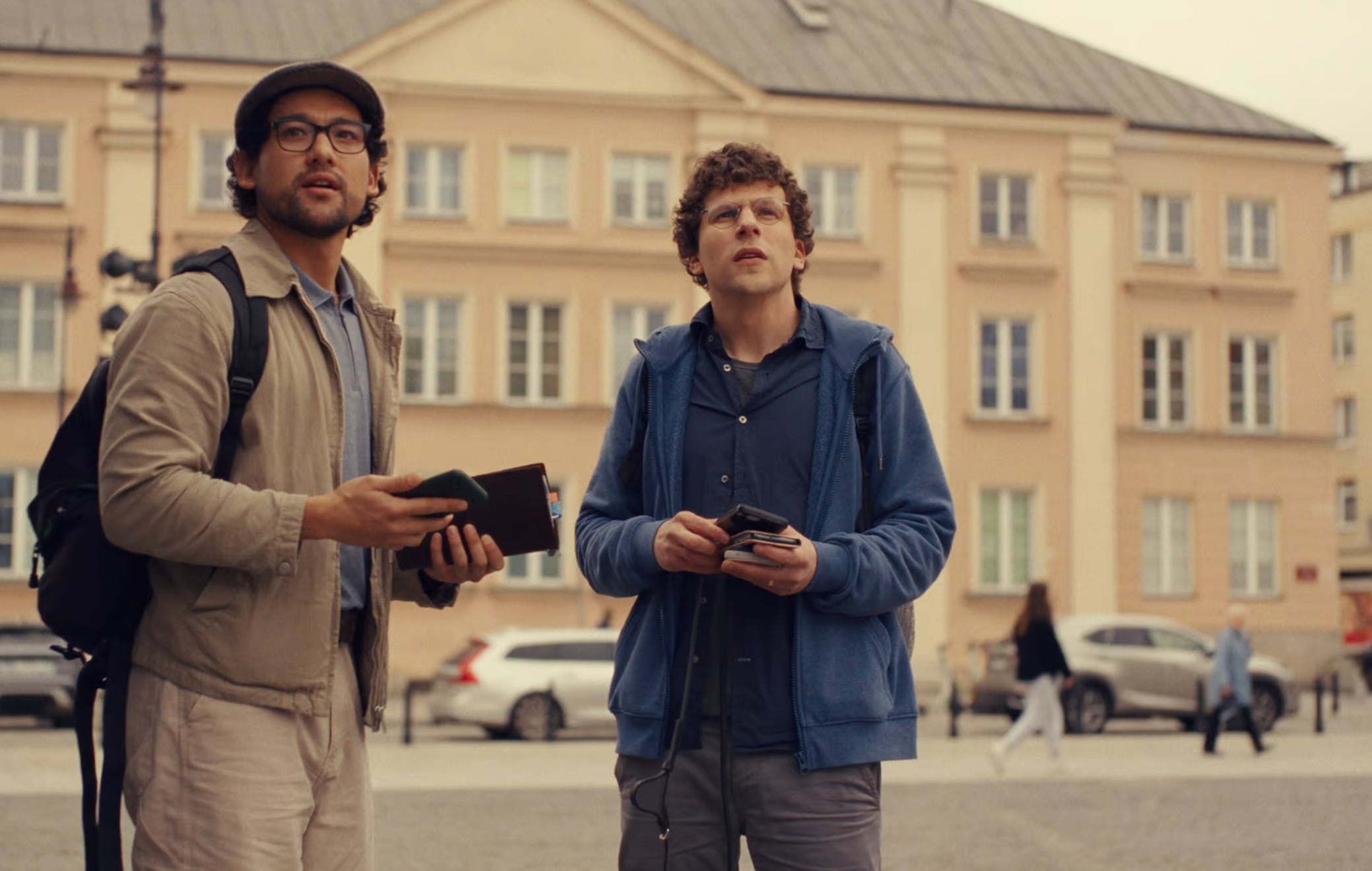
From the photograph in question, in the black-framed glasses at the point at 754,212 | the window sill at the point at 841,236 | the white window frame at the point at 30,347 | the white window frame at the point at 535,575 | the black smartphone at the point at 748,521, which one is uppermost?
the window sill at the point at 841,236

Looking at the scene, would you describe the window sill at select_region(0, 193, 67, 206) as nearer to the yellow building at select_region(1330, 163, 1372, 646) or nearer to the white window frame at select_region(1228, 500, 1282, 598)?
the white window frame at select_region(1228, 500, 1282, 598)

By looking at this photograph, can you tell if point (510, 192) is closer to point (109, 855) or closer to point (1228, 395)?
point (1228, 395)

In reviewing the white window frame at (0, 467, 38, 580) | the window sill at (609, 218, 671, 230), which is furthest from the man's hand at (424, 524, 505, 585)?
the window sill at (609, 218, 671, 230)

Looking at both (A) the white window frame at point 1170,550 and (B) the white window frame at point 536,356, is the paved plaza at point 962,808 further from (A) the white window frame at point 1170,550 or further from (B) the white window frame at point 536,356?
(A) the white window frame at point 1170,550

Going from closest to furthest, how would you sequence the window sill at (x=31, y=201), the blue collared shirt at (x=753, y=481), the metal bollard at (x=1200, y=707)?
the blue collared shirt at (x=753, y=481)
the metal bollard at (x=1200, y=707)
the window sill at (x=31, y=201)

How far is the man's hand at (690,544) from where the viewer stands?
4059 millimetres

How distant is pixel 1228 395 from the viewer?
1724 inches

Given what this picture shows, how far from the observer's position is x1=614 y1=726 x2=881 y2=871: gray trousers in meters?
4.18

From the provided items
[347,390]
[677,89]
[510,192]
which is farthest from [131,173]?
[347,390]

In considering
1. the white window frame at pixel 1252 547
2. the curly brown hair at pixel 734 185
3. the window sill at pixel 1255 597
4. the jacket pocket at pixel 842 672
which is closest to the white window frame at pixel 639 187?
the white window frame at pixel 1252 547

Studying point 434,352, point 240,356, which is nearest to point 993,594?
point 434,352

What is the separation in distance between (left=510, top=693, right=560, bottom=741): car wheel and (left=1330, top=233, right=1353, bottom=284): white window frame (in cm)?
4697

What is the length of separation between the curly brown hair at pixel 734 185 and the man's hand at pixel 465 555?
85 centimetres

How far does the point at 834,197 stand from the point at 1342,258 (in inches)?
1234
